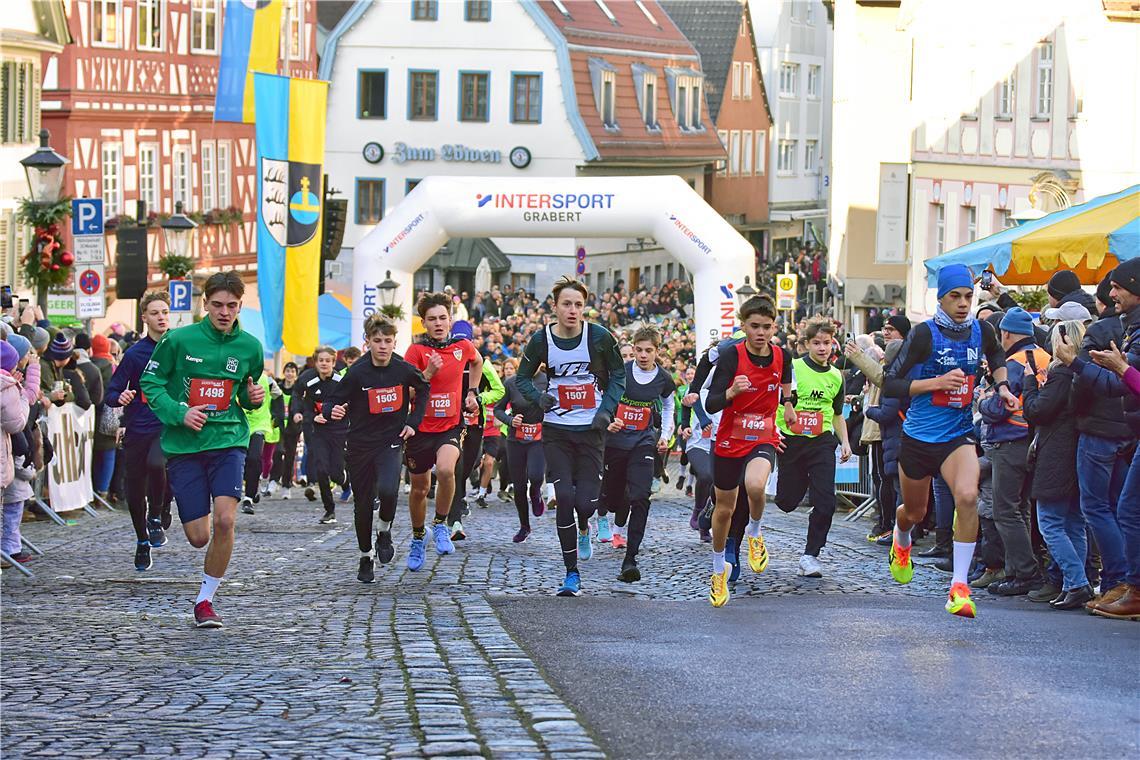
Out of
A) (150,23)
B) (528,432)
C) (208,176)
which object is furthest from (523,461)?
(208,176)

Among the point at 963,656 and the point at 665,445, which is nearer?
the point at 963,656

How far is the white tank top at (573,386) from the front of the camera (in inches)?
515

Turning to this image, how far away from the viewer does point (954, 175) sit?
146ft

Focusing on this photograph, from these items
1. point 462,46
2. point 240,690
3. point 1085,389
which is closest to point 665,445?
point 1085,389

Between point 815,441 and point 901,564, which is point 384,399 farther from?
point 901,564

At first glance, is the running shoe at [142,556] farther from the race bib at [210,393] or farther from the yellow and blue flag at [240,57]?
the yellow and blue flag at [240,57]

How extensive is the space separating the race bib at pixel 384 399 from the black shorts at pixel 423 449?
868mm

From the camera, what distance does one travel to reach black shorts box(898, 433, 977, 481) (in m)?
11.8

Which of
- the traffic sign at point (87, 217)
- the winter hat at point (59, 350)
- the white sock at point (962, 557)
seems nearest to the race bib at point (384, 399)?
the white sock at point (962, 557)

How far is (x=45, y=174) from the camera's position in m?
26.7

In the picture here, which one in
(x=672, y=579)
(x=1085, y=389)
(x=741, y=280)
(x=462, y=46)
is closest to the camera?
(x=1085, y=389)

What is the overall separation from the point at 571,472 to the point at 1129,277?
11.8 ft

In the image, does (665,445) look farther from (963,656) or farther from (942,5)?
(942,5)

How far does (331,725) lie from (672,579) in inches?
264
